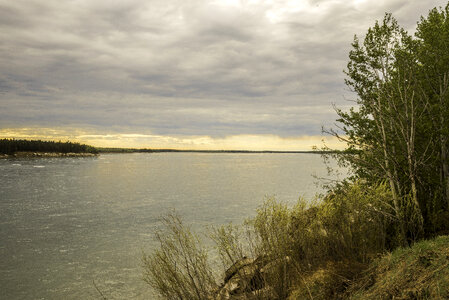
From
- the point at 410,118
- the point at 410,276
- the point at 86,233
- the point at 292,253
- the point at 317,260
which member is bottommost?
the point at 86,233

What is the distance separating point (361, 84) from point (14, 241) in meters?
26.1

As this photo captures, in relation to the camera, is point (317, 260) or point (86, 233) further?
point (86, 233)

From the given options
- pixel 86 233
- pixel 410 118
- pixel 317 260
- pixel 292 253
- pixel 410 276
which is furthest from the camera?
pixel 86 233

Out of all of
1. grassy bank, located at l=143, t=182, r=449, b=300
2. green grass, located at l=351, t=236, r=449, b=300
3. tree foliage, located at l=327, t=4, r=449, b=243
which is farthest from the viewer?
tree foliage, located at l=327, t=4, r=449, b=243

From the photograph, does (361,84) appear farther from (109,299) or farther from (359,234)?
(109,299)

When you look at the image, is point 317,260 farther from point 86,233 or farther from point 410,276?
point 86,233

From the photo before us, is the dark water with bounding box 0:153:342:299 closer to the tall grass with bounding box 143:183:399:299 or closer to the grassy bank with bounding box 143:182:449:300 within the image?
the tall grass with bounding box 143:183:399:299

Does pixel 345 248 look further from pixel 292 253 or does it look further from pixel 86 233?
pixel 86 233

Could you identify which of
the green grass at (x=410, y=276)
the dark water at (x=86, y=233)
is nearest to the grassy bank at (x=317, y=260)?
the green grass at (x=410, y=276)

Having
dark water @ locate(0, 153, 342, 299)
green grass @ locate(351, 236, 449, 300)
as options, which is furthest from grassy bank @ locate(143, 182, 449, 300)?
dark water @ locate(0, 153, 342, 299)

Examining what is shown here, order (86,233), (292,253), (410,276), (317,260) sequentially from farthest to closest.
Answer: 1. (86,233)
2. (317,260)
3. (292,253)
4. (410,276)

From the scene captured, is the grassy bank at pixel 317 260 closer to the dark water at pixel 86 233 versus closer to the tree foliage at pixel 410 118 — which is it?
the tree foliage at pixel 410 118

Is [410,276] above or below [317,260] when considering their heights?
above

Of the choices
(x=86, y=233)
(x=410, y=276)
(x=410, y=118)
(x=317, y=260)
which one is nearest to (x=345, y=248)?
(x=317, y=260)
